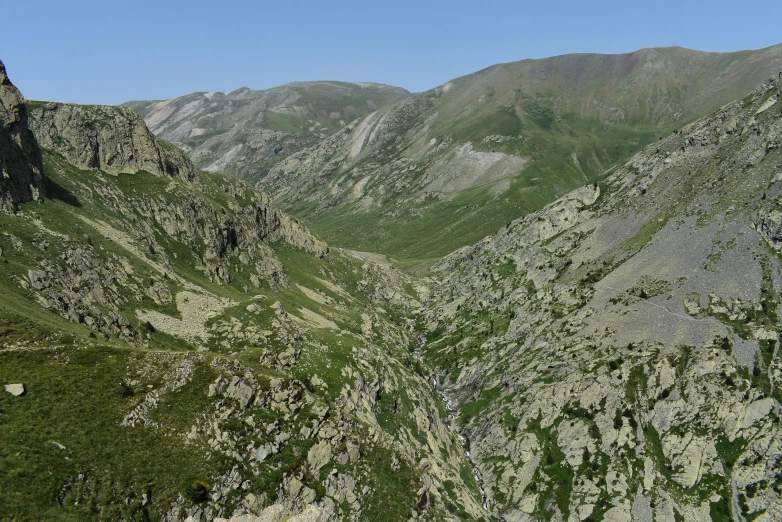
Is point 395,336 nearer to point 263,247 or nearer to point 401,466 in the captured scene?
point 263,247

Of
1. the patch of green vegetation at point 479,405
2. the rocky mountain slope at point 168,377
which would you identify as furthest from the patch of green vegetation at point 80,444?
the patch of green vegetation at point 479,405

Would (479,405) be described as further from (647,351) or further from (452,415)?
(647,351)

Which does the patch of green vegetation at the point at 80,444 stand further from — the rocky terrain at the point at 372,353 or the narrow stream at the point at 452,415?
the narrow stream at the point at 452,415

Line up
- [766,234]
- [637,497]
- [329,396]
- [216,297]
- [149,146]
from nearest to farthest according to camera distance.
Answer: [329,396], [637,497], [216,297], [766,234], [149,146]

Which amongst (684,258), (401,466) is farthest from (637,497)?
(684,258)

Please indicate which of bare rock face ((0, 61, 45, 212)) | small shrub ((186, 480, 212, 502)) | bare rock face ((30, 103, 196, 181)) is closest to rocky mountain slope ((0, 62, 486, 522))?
small shrub ((186, 480, 212, 502))

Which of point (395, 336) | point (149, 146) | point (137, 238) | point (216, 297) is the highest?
point (149, 146)

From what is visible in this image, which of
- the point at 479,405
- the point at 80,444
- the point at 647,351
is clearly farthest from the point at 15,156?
the point at 647,351

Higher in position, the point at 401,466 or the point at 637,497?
the point at 401,466
